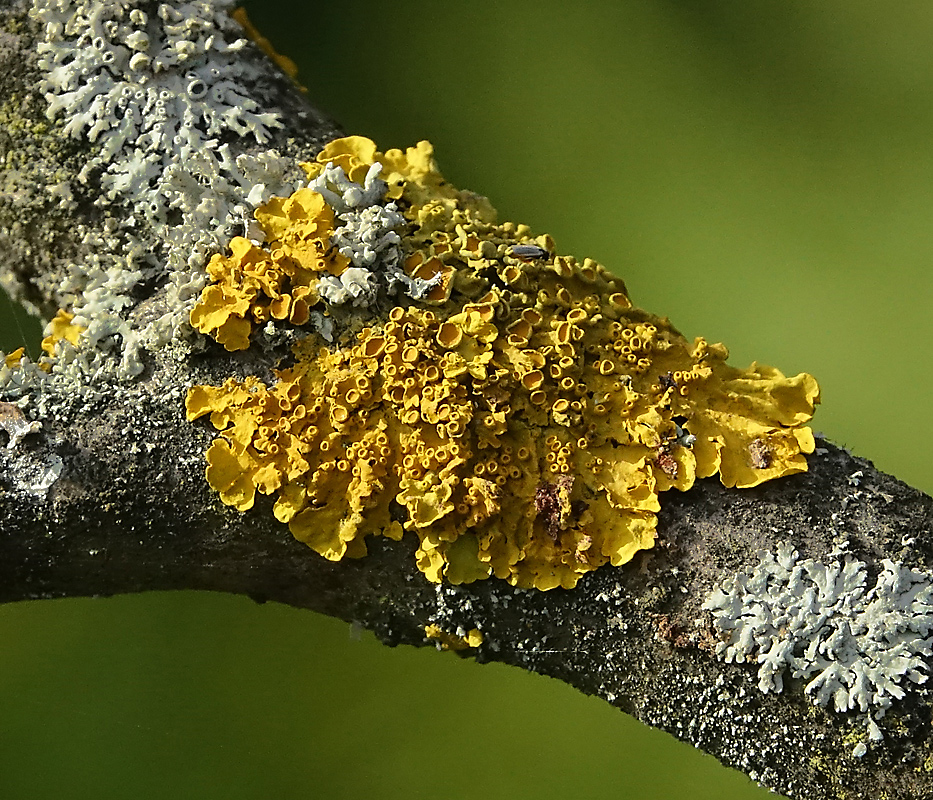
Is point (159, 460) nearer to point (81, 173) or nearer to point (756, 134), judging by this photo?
point (81, 173)

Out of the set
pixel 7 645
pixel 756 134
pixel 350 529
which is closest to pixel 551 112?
pixel 756 134

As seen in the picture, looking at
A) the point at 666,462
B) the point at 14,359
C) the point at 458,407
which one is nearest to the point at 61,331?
the point at 14,359

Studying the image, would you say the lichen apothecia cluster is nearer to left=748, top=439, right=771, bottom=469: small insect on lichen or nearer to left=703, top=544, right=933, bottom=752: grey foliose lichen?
left=748, top=439, right=771, bottom=469: small insect on lichen

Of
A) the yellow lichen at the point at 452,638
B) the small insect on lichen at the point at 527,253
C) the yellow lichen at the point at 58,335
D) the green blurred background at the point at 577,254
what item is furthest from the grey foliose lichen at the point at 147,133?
the green blurred background at the point at 577,254

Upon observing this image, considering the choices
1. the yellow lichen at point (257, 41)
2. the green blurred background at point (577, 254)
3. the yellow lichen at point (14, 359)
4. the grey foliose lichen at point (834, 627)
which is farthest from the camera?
the green blurred background at point (577, 254)

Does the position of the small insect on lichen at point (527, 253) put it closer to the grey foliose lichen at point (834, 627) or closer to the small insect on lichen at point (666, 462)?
the small insect on lichen at point (666, 462)

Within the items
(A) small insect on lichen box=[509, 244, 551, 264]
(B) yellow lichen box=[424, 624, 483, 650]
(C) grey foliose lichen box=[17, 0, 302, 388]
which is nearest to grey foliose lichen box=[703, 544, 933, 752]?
(B) yellow lichen box=[424, 624, 483, 650]
